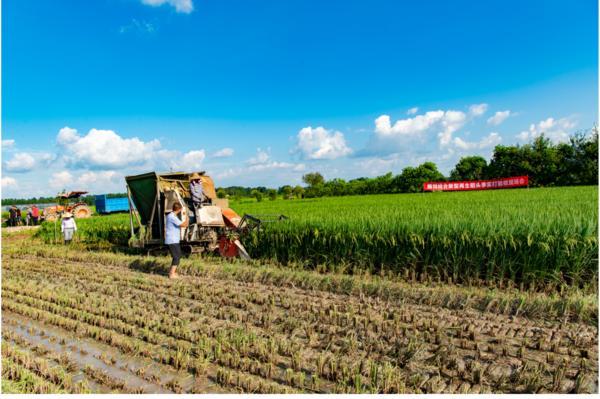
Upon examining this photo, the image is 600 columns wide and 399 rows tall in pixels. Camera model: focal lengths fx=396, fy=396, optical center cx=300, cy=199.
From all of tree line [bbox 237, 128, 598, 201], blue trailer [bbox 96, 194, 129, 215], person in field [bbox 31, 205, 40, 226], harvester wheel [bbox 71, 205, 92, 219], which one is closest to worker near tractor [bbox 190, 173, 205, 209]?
person in field [bbox 31, 205, 40, 226]

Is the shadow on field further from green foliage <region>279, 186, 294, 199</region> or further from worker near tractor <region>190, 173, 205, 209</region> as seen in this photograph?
green foliage <region>279, 186, 294, 199</region>

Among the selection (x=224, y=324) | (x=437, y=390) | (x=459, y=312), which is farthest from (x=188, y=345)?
(x=459, y=312)

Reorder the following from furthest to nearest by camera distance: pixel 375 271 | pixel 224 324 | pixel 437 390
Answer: pixel 375 271 < pixel 224 324 < pixel 437 390

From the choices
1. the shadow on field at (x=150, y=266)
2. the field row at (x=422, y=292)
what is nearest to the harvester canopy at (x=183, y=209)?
the shadow on field at (x=150, y=266)

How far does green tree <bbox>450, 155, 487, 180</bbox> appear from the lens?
234ft

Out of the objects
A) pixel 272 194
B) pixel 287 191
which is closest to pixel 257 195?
pixel 272 194

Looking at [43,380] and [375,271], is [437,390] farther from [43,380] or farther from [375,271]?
[375,271]

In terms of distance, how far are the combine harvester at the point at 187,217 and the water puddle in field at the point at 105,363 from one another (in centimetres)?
417

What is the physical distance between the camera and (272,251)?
392 inches

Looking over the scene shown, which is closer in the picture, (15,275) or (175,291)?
(175,291)

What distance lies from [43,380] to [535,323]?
570 centimetres

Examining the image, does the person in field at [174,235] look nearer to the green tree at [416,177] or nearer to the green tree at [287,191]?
the green tree at [287,191]

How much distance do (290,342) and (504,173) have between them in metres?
68.1

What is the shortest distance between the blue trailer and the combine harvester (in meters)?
26.2
